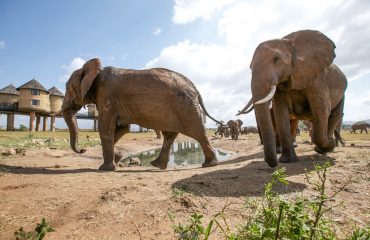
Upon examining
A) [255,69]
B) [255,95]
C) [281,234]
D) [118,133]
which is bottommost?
[281,234]

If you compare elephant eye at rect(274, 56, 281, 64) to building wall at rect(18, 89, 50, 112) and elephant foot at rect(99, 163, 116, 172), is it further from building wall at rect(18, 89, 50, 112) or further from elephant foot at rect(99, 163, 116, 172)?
building wall at rect(18, 89, 50, 112)

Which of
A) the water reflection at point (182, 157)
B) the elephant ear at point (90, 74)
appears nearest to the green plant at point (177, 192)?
the elephant ear at point (90, 74)

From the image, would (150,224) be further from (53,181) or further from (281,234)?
(53,181)

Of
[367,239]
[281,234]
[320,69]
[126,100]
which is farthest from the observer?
[126,100]

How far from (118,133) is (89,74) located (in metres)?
1.88

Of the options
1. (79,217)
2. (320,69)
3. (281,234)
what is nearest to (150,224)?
(79,217)

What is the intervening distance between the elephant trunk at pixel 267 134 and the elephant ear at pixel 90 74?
13.3 feet

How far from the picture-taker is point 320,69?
6469 mm

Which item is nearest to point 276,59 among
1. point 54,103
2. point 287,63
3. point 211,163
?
point 287,63

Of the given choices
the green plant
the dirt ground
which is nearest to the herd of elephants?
the dirt ground

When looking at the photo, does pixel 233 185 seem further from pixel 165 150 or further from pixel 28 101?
pixel 28 101

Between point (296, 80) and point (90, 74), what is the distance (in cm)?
499

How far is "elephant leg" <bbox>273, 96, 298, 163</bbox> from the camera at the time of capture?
631 cm

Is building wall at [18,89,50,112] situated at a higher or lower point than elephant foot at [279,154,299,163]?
→ higher
